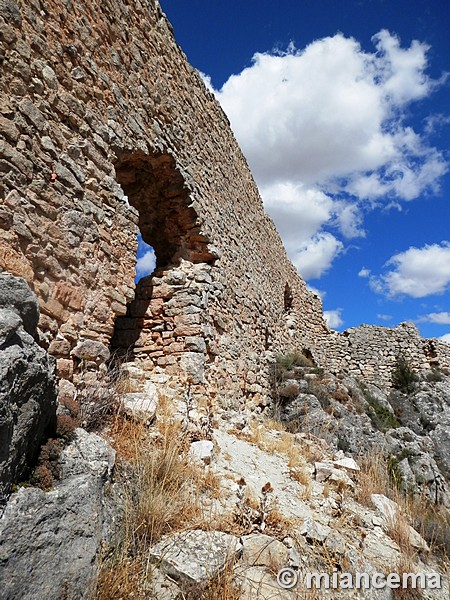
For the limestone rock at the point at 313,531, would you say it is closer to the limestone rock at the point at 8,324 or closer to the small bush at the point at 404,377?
the limestone rock at the point at 8,324

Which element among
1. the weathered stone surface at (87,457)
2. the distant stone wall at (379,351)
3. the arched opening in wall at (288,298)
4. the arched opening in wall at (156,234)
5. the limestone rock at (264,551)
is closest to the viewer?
the weathered stone surface at (87,457)

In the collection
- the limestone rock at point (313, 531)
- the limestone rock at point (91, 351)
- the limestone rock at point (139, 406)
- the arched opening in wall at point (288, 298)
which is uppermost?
the arched opening in wall at point (288, 298)

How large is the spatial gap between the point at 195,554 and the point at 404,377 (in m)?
12.7

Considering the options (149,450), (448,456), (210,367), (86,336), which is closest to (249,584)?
(149,450)

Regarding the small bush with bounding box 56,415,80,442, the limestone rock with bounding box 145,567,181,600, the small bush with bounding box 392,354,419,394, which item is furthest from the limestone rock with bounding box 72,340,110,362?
the small bush with bounding box 392,354,419,394

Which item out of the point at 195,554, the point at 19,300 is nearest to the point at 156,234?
the point at 19,300

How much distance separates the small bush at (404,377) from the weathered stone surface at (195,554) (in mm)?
11882

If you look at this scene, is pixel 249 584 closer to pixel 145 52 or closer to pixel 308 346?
pixel 145 52

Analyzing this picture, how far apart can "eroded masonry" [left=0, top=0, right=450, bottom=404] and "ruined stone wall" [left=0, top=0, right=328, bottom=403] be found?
A: 0.06ft

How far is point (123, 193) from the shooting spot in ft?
15.4

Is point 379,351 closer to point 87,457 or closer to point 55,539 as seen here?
point 87,457

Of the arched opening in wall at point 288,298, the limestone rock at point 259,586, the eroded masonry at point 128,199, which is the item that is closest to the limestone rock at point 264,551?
the limestone rock at point 259,586

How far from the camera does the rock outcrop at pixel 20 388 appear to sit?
77.3 inches

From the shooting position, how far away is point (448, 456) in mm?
9602
